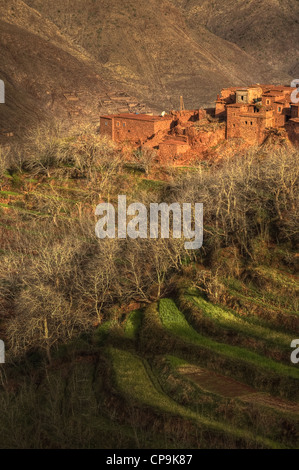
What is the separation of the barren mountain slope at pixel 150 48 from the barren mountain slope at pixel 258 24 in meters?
13.4

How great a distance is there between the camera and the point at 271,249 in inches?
1188

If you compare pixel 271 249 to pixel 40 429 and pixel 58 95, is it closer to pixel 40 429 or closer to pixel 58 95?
pixel 40 429

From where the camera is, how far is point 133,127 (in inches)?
1892

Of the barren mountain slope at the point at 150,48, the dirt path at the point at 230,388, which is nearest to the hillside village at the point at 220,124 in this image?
the dirt path at the point at 230,388

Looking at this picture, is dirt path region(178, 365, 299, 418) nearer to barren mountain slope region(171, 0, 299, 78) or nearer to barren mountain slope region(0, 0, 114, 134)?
barren mountain slope region(0, 0, 114, 134)

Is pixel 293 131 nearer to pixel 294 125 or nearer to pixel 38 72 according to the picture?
pixel 294 125

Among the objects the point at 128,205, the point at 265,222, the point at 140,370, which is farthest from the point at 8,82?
the point at 140,370

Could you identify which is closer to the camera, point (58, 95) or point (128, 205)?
point (128, 205)

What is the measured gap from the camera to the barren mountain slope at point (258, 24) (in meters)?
136

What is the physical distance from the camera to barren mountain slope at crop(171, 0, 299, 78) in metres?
136

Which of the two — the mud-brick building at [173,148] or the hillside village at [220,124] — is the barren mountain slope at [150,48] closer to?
the hillside village at [220,124]

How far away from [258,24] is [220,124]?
4164 inches

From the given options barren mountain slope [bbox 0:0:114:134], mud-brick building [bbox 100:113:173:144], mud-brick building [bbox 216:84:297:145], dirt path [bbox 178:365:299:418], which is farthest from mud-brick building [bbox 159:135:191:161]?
barren mountain slope [bbox 0:0:114:134]
